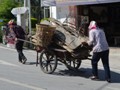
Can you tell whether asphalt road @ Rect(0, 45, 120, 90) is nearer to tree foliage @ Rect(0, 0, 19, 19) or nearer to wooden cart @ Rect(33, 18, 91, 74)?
wooden cart @ Rect(33, 18, 91, 74)

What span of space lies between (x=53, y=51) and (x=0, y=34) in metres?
12.5

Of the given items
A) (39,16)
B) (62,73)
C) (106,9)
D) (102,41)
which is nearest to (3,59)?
(62,73)

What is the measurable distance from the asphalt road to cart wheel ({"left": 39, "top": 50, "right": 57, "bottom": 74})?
0.18 m

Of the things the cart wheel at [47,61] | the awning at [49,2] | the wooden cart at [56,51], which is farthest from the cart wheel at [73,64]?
the awning at [49,2]

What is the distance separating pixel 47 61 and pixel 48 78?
955 millimetres

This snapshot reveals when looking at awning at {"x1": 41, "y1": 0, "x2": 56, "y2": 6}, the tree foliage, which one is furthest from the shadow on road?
the tree foliage

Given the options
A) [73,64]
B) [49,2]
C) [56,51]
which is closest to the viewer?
[56,51]

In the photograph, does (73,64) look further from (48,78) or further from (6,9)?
(6,9)

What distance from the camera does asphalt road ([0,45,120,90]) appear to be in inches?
442

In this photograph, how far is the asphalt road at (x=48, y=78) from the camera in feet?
36.8

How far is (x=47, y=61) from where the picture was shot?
524 inches

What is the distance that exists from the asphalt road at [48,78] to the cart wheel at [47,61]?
0.18 m

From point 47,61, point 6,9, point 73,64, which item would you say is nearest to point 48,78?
point 47,61

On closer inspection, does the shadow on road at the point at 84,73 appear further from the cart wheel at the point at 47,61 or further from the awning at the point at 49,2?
the awning at the point at 49,2
